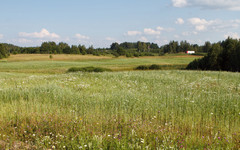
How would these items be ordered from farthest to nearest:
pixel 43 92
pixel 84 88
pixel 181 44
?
pixel 181 44, pixel 84 88, pixel 43 92

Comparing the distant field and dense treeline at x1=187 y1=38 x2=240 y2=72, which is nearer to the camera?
dense treeline at x1=187 y1=38 x2=240 y2=72

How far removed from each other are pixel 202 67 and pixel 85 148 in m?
56.1

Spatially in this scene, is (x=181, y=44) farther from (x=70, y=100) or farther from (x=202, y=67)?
(x=70, y=100)

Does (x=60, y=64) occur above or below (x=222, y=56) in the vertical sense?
below

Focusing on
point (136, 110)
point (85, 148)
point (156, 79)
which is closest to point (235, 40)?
point (156, 79)

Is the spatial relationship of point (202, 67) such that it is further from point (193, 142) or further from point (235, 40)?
point (193, 142)

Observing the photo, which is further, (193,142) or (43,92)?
(43,92)

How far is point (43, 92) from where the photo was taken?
10836 mm

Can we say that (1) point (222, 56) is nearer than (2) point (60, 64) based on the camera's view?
Yes

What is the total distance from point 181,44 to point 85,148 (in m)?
160

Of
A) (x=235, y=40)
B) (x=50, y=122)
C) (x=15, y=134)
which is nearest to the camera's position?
(x=15, y=134)

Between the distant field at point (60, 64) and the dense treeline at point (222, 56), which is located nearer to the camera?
the dense treeline at point (222, 56)

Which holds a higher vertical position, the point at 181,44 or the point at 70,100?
the point at 181,44

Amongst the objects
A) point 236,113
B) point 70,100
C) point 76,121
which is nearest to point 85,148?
point 76,121
